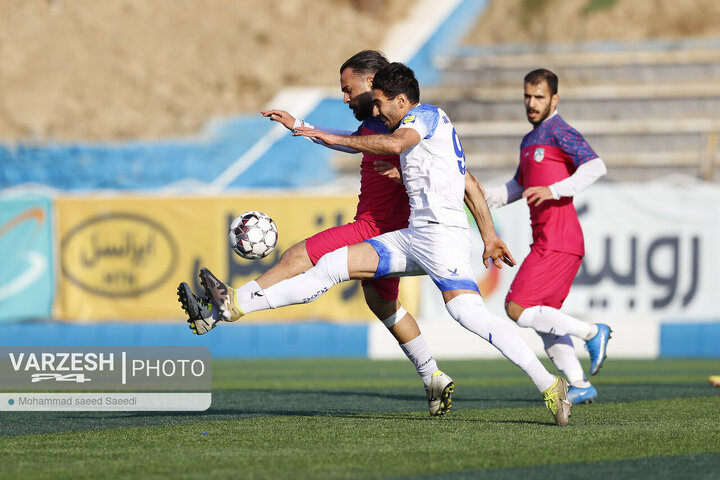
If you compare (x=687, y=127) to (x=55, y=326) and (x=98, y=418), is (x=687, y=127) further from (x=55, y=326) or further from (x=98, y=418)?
(x=98, y=418)

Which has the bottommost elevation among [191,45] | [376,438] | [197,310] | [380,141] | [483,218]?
[376,438]

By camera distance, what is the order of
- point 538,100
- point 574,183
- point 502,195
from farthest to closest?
point 502,195, point 538,100, point 574,183

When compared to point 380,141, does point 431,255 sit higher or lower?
lower

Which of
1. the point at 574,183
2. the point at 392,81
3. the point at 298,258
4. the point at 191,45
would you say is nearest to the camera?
the point at 392,81

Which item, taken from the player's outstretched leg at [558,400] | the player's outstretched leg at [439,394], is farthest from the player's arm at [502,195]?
the player's outstretched leg at [558,400]

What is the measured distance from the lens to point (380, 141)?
18.9ft

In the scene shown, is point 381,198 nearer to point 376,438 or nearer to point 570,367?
point 376,438

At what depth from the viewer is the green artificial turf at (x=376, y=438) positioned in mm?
4570

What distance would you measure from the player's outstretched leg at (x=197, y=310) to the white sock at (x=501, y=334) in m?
1.29

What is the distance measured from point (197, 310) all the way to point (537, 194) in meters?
2.34

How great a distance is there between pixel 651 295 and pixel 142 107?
48.6 feet

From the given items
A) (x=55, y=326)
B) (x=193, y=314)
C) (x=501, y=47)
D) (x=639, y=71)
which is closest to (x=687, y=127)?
(x=639, y=71)

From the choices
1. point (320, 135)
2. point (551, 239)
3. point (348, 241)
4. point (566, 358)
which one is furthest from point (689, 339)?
point (320, 135)

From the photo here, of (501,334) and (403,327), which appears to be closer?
(501,334)
